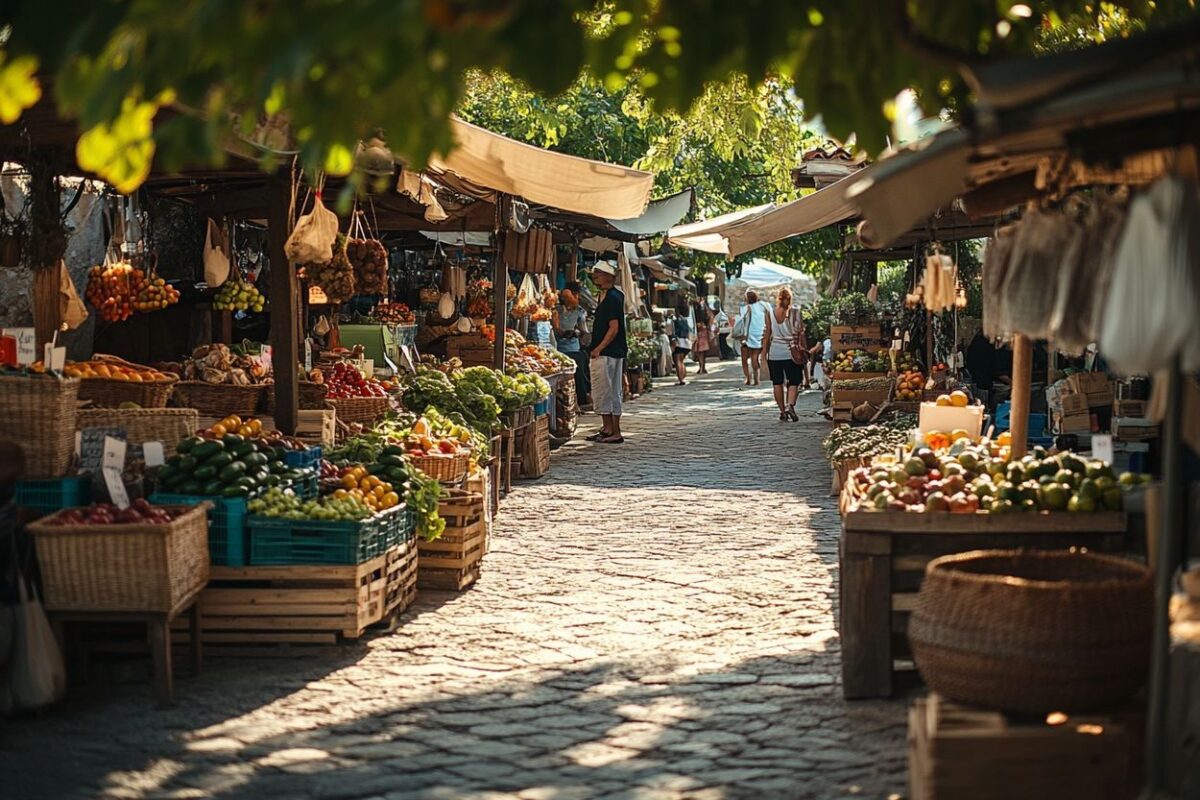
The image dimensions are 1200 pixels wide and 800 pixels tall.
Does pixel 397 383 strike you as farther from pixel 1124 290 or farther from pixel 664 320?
pixel 664 320

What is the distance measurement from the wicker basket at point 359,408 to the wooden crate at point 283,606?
4.13 meters

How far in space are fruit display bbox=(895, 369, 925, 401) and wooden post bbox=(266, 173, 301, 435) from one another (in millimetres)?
8518

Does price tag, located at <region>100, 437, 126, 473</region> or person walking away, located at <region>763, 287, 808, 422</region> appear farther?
person walking away, located at <region>763, 287, 808, 422</region>

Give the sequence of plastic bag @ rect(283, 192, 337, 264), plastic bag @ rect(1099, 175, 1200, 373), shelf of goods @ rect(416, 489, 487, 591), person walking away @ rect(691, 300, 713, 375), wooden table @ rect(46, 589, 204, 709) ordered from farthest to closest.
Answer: person walking away @ rect(691, 300, 713, 375) < plastic bag @ rect(283, 192, 337, 264) < shelf of goods @ rect(416, 489, 487, 591) < wooden table @ rect(46, 589, 204, 709) < plastic bag @ rect(1099, 175, 1200, 373)

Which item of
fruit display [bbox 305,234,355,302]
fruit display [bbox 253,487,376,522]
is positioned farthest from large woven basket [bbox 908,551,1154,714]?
fruit display [bbox 305,234,355,302]

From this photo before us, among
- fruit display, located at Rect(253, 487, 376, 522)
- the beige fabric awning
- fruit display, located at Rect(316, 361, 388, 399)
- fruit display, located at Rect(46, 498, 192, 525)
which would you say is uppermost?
the beige fabric awning

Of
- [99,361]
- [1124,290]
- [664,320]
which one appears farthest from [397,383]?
[664,320]

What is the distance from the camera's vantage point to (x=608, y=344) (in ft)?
59.6

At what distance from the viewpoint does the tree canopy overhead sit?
3.31m

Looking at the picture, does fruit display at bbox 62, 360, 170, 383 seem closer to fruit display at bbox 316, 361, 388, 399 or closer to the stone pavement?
the stone pavement

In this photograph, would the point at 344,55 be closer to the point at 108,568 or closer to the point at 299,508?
the point at 108,568

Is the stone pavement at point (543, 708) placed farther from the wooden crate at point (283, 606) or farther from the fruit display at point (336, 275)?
the fruit display at point (336, 275)

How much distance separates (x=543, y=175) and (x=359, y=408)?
2.42 meters

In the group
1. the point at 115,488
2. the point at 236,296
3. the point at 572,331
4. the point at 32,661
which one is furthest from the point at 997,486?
the point at 572,331
